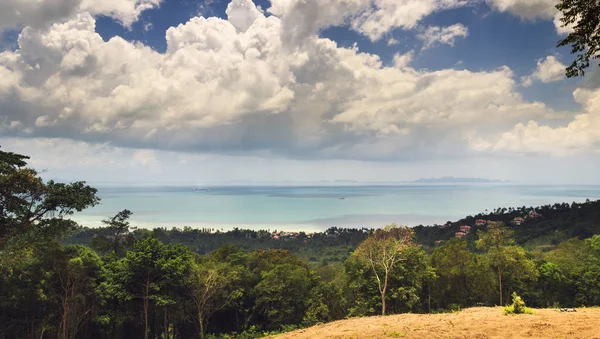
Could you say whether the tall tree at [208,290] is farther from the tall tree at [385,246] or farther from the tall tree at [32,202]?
the tall tree at [385,246]

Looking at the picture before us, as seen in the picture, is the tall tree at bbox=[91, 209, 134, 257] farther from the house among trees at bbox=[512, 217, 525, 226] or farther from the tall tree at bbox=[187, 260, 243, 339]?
the house among trees at bbox=[512, 217, 525, 226]

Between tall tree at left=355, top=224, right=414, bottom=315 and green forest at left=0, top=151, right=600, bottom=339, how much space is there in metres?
0.08

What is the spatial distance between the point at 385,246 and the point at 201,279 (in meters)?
13.6

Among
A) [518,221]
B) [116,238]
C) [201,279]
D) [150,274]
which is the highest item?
[116,238]

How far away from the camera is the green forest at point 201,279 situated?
57.0ft

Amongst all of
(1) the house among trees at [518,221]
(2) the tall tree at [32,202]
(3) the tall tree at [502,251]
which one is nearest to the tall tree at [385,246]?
(3) the tall tree at [502,251]

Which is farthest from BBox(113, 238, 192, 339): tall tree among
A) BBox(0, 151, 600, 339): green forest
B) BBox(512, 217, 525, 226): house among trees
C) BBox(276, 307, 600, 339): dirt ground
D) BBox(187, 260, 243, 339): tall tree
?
BBox(512, 217, 525, 226): house among trees

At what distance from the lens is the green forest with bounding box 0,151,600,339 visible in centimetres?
1736

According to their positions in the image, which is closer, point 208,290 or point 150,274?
point 150,274

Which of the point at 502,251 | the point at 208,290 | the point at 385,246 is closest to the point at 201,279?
the point at 208,290

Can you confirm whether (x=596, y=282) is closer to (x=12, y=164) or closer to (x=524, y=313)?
(x=524, y=313)

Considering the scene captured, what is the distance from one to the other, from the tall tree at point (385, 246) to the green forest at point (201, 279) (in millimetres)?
77

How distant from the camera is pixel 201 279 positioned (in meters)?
24.9

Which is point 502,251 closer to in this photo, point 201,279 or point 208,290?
point 208,290
